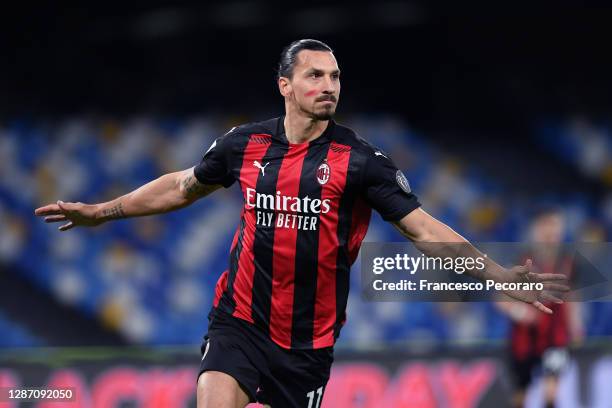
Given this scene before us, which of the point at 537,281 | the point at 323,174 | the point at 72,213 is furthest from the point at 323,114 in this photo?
the point at 72,213

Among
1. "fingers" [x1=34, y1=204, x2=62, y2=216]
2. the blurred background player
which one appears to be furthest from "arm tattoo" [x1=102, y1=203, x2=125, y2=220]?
the blurred background player

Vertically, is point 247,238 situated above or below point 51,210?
below

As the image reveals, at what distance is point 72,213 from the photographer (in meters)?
4.93

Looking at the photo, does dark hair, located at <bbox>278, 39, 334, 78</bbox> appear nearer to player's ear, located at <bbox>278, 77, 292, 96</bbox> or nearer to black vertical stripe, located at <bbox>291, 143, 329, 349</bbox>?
player's ear, located at <bbox>278, 77, 292, 96</bbox>

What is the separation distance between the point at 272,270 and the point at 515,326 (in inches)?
189

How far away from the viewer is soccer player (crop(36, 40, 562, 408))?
436cm

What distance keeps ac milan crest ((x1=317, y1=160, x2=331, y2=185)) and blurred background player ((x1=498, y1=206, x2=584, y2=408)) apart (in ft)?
14.2

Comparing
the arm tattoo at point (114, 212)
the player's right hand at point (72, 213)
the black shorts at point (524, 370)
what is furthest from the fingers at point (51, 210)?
Result: the black shorts at point (524, 370)

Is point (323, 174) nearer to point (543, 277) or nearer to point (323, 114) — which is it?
point (323, 114)

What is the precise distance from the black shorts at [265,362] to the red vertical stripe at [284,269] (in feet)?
0.21

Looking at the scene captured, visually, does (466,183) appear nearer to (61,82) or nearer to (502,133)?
(502,133)

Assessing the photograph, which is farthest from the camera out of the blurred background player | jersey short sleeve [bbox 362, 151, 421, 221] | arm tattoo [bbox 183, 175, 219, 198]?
the blurred background player

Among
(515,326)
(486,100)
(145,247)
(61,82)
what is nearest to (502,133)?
(486,100)

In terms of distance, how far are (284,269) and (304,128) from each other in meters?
0.60
